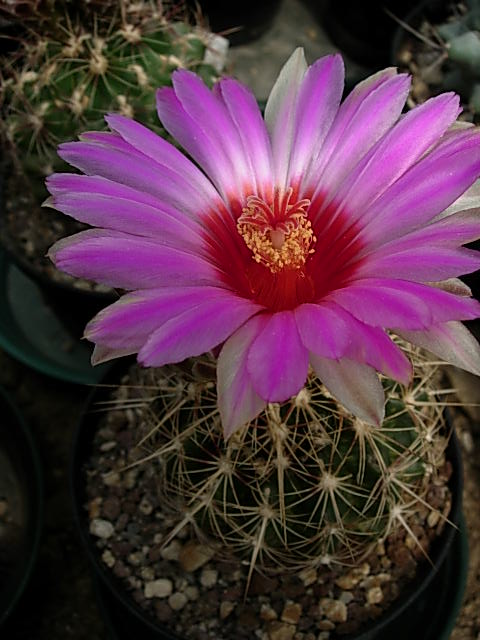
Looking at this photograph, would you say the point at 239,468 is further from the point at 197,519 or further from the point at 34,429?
the point at 34,429

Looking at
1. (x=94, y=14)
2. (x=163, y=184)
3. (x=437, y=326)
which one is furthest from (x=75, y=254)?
(x=94, y=14)

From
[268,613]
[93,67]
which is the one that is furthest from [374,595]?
[93,67]

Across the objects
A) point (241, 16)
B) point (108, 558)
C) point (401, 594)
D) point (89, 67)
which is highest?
point (89, 67)

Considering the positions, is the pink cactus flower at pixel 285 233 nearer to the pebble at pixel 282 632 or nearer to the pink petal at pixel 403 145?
the pink petal at pixel 403 145

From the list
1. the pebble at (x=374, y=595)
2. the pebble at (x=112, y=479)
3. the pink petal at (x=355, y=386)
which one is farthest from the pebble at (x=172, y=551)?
the pink petal at (x=355, y=386)

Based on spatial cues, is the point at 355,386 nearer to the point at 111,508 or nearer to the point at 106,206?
the point at 106,206

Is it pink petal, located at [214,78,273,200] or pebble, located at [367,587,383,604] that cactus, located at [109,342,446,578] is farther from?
pink petal, located at [214,78,273,200]
